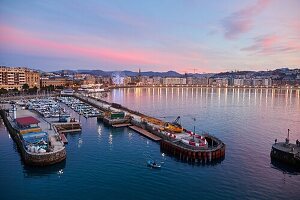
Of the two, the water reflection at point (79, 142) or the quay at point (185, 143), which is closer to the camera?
the quay at point (185, 143)

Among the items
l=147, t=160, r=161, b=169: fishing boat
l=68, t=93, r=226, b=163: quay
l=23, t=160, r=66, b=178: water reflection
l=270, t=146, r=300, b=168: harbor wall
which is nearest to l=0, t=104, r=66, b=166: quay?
l=23, t=160, r=66, b=178: water reflection

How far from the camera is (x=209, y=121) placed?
5191 cm

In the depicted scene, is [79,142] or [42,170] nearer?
[42,170]

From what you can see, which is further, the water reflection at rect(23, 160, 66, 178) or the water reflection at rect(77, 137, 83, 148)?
the water reflection at rect(77, 137, 83, 148)

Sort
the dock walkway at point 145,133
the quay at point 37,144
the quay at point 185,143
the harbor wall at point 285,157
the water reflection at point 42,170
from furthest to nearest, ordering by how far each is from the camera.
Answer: the dock walkway at point 145,133, the quay at point 185,143, the harbor wall at point 285,157, the quay at point 37,144, the water reflection at point 42,170

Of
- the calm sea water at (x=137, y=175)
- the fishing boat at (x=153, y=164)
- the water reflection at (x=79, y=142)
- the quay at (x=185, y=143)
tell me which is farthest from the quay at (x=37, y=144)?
the quay at (x=185, y=143)

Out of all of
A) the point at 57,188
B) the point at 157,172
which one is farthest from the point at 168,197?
the point at 57,188

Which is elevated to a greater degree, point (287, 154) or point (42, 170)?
point (287, 154)

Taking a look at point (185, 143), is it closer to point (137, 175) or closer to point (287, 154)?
point (137, 175)

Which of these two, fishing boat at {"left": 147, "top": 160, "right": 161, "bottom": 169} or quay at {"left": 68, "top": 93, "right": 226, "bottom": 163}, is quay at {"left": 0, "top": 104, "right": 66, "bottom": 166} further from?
quay at {"left": 68, "top": 93, "right": 226, "bottom": 163}

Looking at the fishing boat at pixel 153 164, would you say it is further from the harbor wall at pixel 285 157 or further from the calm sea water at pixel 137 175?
the harbor wall at pixel 285 157

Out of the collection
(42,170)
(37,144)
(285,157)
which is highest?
(37,144)

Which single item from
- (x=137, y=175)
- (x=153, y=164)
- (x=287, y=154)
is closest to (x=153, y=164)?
(x=153, y=164)

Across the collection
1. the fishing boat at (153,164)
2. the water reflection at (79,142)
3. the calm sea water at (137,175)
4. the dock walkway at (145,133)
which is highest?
the dock walkway at (145,133)
